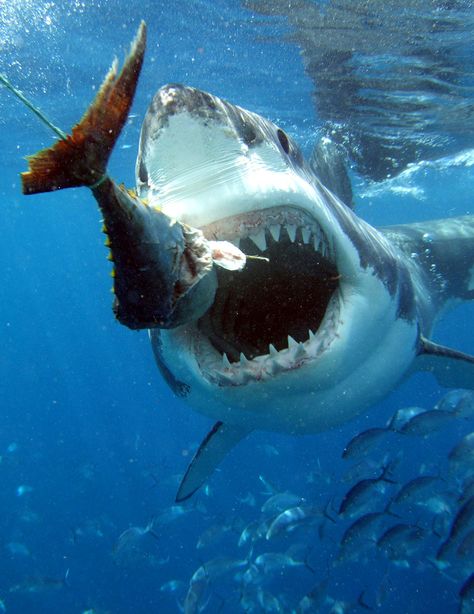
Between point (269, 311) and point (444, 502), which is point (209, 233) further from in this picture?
point (444, 502)

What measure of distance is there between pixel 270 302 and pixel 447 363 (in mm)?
1819

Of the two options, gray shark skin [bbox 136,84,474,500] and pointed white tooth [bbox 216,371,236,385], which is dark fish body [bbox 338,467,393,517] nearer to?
gray shark skin [bbox 136,84,474,500]

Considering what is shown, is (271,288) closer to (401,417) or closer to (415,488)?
(415,488)

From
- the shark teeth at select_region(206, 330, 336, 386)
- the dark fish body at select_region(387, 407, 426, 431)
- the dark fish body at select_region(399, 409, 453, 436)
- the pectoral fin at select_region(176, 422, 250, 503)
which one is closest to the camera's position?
the shark teeth at select_region(206, 330, 336, 386)

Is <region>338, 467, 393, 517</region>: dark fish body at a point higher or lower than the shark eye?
lower

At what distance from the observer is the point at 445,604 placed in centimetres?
1184

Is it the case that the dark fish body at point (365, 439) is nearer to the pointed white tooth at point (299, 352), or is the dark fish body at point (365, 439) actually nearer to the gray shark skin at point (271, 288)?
the gray shark skin at point (271, 288)

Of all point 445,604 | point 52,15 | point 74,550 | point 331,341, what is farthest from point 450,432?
point 331,341

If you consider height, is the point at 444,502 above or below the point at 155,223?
below

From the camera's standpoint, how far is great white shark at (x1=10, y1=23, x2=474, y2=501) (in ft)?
4.47

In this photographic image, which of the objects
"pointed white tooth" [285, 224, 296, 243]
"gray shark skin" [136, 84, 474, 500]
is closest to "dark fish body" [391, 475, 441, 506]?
"gray shark skin" [136, 84, 474, 500]

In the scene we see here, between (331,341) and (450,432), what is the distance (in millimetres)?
25871

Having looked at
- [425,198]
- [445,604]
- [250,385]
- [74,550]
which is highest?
[250,385]

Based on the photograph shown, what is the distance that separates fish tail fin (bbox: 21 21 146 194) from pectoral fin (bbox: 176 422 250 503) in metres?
3.65
